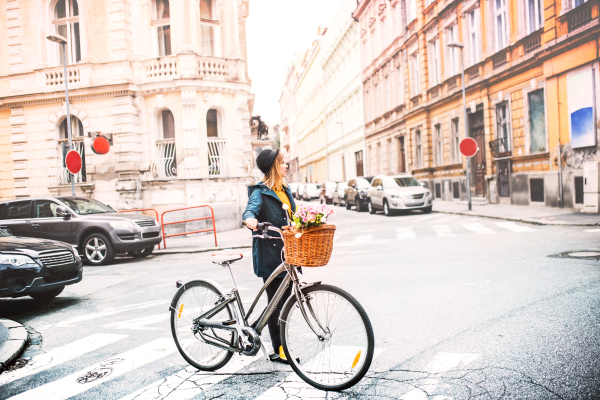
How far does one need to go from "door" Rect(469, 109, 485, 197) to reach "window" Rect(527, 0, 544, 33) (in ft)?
17.5

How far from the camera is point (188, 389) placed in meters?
3.98

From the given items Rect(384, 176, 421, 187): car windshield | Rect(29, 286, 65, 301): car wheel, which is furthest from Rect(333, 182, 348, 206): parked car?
Rect(29, 286, 65, 301): car wheel

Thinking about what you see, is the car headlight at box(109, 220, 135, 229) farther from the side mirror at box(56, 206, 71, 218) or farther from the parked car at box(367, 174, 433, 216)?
the parked car at box(367, 174, 433, 216)

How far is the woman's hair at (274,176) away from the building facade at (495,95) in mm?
14240

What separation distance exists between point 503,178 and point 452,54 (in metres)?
8.16

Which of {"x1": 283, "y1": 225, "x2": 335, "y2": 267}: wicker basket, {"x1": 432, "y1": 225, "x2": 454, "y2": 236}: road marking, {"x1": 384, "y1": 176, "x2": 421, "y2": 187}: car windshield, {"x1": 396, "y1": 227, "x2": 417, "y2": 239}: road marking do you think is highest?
{"x1": 384, "y1": 176, "x2": 421, "y2": 187}: car windshield

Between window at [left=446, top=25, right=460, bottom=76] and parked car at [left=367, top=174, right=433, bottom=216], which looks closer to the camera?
parked car at [left=367, top=174, right=433, bottom=216]

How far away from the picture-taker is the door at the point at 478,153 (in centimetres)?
2403

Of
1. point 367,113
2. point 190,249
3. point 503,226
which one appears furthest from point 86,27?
point 367,113

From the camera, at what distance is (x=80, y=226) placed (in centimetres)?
1222

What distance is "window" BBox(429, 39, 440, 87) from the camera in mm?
28531

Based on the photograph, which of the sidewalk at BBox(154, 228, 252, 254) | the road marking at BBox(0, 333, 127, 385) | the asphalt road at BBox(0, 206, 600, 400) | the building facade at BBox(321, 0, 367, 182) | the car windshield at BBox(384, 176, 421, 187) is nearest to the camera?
the asphalt road at BBox(0, 206, 600, 400)

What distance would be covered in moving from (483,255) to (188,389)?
6999 mm

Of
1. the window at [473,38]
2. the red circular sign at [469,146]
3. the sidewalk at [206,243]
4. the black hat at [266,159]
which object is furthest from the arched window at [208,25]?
the black hat at [266,159]
